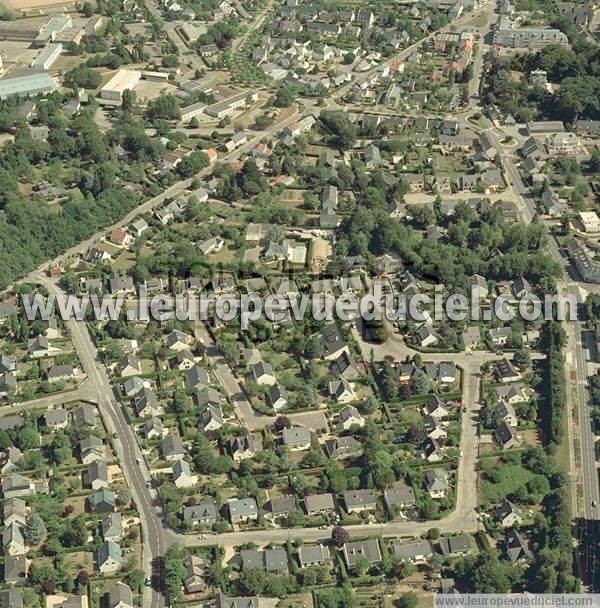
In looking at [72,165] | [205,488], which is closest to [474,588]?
[205,488]

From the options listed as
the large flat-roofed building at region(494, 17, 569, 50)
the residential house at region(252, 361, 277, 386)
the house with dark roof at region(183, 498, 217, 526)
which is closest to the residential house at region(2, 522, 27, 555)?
the house with dark roof at region(183, 498, 217, 526)

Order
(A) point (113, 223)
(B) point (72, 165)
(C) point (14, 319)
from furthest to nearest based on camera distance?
(B) point (72, 165)
(A) point (113, 223)
(C) point (14, 319)

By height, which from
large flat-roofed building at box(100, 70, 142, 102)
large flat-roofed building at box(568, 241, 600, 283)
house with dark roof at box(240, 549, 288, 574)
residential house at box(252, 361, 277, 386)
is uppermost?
large flat-roofed building at box(100, 70, 142, 102)

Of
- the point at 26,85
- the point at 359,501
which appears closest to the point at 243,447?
the point at 359,501

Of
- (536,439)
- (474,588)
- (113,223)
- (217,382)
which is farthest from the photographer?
(113,223)

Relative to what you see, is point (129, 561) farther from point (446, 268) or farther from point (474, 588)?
point (446, 268)

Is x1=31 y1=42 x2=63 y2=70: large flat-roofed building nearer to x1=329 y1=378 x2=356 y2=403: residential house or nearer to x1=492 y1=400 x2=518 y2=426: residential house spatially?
x1=329 y1=378 x2=356 y2=403: residential house

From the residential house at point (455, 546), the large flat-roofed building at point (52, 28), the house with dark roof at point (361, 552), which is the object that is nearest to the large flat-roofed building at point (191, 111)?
the large flat-roofed building at point (52, 28)
